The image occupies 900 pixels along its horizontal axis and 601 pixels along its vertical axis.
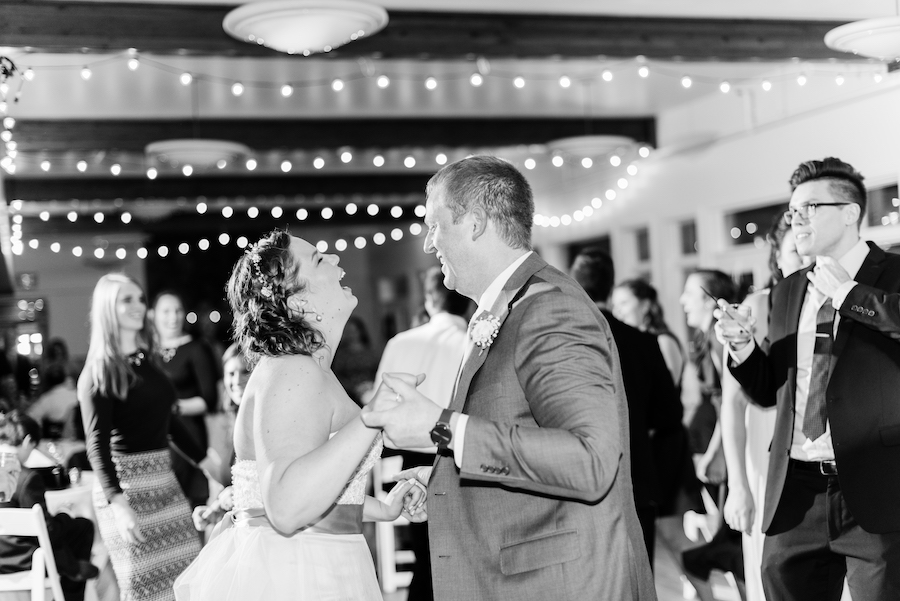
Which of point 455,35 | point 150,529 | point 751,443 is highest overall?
point 455,35

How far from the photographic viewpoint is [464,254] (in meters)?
1.91

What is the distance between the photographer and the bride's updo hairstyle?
2.16 meters

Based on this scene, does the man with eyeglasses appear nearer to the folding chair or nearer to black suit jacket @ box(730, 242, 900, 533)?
black suit jacket @ box(730, 242, 900, 533)

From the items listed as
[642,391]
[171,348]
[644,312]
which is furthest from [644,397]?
[171,348]

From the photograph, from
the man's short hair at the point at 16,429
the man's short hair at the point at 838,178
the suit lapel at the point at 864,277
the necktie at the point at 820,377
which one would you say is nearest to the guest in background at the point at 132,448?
the man's short hair at the point at 16,429

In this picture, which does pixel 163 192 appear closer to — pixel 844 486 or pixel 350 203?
pixel 350 203

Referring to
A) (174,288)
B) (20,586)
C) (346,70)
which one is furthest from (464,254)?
(174,288)

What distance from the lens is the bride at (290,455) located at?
1.91m

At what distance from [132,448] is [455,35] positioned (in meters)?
3.06

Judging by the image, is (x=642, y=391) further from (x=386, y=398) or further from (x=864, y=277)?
(x=386, y=398)

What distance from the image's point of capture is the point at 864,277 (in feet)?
9.22

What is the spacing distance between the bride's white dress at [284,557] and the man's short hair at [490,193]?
1.98ft

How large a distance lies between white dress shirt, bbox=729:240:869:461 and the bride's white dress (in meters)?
1.40

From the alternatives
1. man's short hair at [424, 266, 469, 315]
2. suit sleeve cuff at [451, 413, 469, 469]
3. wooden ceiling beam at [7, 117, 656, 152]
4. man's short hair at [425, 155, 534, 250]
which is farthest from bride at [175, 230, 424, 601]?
wooden ceiling beam at [7, 117, 656, 152]
